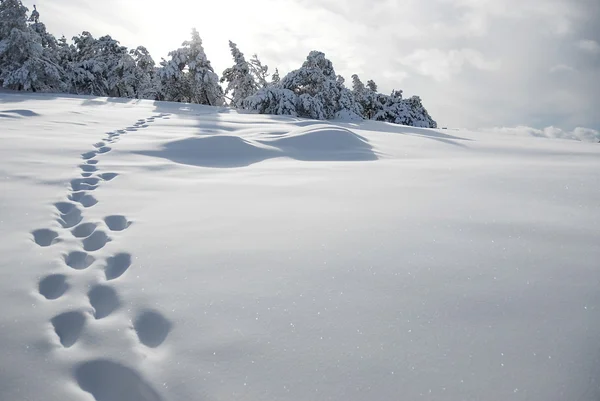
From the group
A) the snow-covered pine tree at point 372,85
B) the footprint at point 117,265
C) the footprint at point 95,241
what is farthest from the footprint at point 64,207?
the snow-covered pine tree at point 372,85

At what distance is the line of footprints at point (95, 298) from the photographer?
1.09 meters

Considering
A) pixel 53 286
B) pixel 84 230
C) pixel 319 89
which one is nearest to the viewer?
pixel 53 286

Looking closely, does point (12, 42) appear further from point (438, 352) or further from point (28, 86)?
point (438, 352)

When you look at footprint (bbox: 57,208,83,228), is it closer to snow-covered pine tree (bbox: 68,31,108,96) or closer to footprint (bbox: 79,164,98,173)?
footprint (bbox: 79,164,98,173)

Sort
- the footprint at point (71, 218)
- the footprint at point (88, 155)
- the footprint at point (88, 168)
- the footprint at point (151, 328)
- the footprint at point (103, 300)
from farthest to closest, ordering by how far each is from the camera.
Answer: the footprint at point (88, 155)
the footprint at point (88, 168)
the footprint at point (71, 218)
the footprint at point (103, 300)
the footprint at point (151, 328)

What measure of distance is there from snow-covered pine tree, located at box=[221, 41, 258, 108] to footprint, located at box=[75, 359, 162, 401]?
59.7 feet

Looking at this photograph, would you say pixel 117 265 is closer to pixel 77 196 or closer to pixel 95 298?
pixel 95 298

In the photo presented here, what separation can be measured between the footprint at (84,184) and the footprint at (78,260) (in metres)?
1.20

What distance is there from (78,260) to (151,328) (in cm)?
75

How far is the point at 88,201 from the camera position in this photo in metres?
2.57

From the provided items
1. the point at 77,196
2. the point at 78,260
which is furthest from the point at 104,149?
the point at 78,260

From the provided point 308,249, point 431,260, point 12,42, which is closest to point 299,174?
point 308,249

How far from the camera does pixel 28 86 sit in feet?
53.2

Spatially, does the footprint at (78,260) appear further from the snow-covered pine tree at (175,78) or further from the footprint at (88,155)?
the snow-covered pine tree at (175,78)
